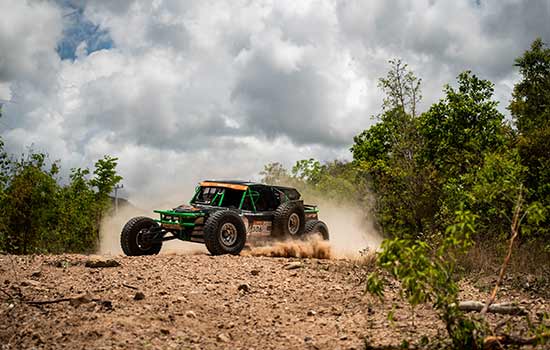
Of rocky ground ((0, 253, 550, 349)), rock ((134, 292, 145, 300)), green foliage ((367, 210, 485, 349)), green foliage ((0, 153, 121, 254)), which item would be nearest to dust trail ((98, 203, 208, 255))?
green foliage ((0, 153, 121, 254))

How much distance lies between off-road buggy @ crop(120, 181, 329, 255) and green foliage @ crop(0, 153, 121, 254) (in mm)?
10583

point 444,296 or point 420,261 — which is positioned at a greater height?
point 420,261

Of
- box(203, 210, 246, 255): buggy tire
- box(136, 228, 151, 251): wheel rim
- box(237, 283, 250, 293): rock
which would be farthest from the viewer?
box(136, 228, 151, 251): wheel rim

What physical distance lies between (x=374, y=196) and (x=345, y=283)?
21.2m

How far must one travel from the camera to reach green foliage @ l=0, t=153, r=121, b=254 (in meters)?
26.5

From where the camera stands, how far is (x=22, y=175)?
1091 inches

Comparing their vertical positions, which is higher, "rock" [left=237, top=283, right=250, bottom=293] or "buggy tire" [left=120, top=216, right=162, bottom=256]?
"buggy tire" [left=120, top=216, right=162, bottom=256]

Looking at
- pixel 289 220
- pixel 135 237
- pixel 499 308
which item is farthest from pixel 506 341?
pixel 135 237

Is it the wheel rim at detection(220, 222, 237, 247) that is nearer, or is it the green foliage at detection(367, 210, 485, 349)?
the green foliage at detection(367, 210, 485, 349)

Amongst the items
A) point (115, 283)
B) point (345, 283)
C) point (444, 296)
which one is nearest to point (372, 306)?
point (345, 283)

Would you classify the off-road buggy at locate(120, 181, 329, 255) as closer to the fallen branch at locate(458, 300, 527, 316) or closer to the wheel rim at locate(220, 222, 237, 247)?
the wheel rim at locate(220, 222, 237, 247)

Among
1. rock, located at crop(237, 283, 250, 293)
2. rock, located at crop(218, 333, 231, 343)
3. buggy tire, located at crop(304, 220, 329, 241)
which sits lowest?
rock, located at crop(218, 333, 231, 343)

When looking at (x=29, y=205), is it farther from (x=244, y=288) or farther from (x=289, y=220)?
(x=244, y=288)

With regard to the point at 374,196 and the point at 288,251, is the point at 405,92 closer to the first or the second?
the point at 374,196
